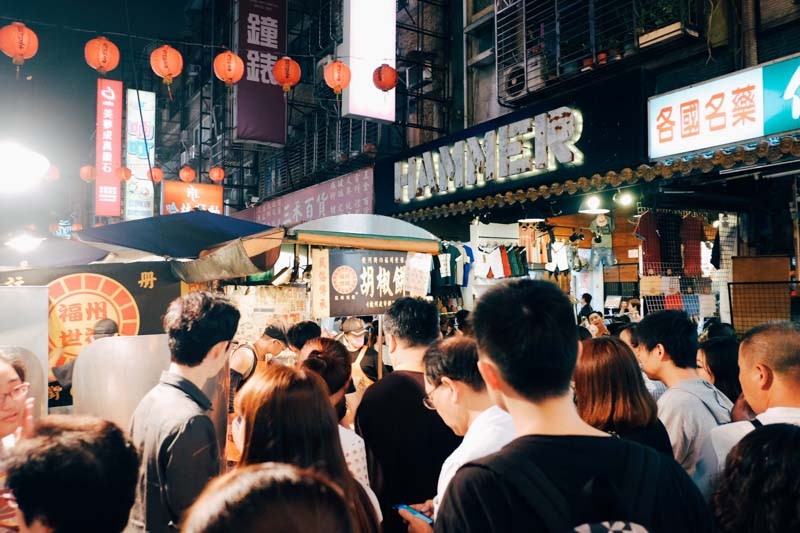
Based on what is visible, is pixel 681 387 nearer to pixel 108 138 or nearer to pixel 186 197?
pixel 186 197

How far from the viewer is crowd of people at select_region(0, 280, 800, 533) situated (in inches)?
Answer: 59.0

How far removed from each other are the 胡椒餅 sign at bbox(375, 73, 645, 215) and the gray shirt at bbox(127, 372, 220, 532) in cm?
744


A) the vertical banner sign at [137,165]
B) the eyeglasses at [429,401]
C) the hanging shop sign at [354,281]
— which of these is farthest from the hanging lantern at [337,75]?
the vertical banner sign at [137,165]

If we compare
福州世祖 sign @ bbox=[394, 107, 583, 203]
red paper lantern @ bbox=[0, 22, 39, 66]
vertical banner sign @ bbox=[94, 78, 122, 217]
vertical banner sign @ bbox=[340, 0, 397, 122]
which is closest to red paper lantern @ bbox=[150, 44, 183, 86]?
red paper lantern @ bbox=[0, 22, 39, 66]

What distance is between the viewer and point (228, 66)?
1188 centimetres

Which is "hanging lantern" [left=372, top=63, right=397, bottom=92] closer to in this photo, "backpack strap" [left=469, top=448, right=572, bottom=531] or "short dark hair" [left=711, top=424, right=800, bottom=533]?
"short dark hair" [left=711, top=424, right=800, bottom=533]

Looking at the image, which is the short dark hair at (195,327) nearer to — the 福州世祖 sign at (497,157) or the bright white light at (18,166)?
the 福州世祖 sign at (497,157)

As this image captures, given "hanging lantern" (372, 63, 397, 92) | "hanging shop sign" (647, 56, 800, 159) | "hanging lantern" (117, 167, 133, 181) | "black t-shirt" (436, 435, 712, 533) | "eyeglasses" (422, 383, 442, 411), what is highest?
"hanging lantern" (372, 63, 397, 92)

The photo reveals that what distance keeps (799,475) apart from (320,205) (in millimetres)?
15177

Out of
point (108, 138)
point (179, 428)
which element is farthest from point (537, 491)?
point (108, 138)

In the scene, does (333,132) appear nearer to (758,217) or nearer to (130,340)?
(758,217)

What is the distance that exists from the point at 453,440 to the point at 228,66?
10.8 m

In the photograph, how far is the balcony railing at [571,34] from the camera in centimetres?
866

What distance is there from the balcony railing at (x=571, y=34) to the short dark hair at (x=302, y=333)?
23.3ft
